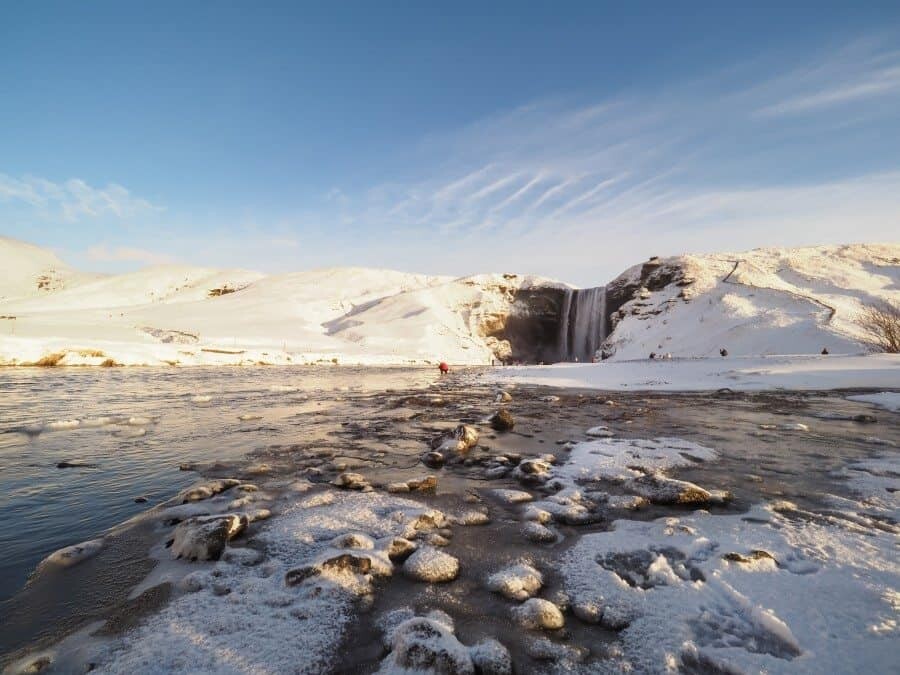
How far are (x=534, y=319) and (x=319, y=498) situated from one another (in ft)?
207

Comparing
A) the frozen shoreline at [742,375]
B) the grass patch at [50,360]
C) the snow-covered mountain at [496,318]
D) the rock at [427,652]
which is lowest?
the frozen shoreline at [742,375]

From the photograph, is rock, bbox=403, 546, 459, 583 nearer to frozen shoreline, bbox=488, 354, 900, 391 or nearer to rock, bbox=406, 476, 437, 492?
rock, bbox=406, 476, 437, 492

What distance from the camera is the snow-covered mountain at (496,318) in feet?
109

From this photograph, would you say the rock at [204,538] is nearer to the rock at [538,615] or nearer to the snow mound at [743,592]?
the rock at [538,615]

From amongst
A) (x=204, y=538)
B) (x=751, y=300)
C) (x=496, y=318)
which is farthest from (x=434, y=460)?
(x=496, y=318)

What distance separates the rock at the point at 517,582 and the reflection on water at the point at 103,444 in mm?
3813

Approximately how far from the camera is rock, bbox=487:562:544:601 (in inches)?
125

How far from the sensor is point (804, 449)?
7301mm

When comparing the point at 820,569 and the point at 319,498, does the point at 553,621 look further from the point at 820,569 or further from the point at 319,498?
the point at 319,498

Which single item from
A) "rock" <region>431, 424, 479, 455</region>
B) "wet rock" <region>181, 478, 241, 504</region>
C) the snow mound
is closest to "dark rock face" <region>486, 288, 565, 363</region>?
"rock" <region>431, 424, 479, 455</region>

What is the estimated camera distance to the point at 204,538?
12.4 ft

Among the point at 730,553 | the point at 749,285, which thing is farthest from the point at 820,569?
the point at 749,285

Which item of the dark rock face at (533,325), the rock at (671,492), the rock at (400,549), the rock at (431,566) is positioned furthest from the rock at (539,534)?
the dark rock face at (533,325)

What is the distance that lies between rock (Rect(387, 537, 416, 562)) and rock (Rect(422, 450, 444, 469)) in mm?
2937
